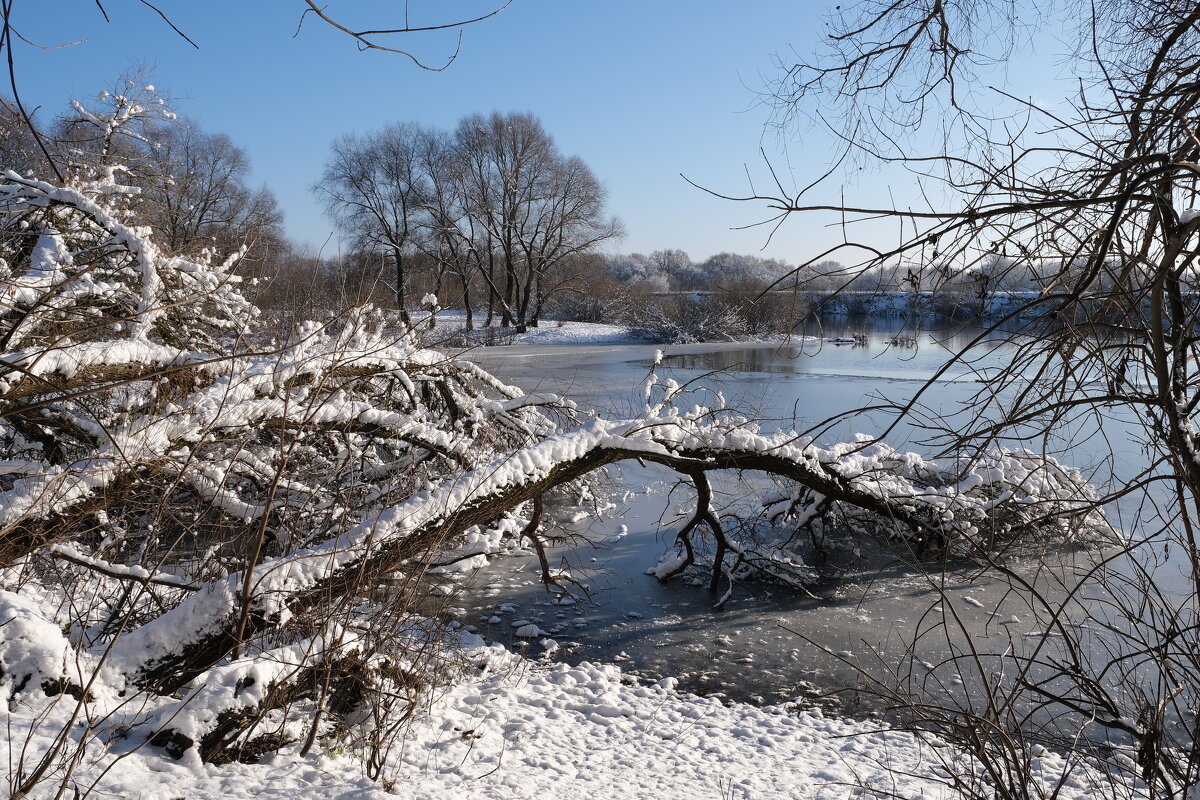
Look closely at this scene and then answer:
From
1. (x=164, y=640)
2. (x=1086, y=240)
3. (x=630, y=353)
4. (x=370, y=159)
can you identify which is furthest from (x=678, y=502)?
(x=370, y=159)

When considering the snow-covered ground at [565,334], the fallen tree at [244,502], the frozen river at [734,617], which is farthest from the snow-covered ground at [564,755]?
the snow-covered ground at [565,334]

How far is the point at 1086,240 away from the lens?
195cm

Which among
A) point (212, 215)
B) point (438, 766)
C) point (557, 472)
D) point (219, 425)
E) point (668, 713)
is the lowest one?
point (668, 713)

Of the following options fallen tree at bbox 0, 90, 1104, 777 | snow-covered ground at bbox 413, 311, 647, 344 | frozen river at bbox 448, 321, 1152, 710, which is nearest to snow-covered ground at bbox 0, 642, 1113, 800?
fallen tree at bbox 0, 90, 1104, 777

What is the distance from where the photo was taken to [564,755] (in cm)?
423

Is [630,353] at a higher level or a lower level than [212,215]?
lower

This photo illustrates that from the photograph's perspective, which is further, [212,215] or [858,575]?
[212,215]

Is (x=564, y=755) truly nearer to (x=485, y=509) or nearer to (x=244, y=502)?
(x=485, y=509)

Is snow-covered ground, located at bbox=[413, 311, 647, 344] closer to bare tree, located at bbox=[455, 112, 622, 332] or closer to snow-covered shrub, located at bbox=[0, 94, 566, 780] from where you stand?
bare tree, located at bbox=[455, 112, 622, 332]

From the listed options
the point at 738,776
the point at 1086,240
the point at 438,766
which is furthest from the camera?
the point at 738,776

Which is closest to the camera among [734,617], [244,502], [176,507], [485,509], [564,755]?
[176,507]

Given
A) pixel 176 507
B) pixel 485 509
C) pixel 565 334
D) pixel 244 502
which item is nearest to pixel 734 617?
pixel 485 509

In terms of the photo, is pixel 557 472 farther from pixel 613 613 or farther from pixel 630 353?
pixel 630 353

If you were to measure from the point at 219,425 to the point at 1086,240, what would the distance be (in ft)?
13.6
